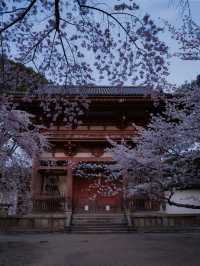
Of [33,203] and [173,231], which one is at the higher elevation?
[33,203]

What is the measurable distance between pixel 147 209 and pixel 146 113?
5.02 m

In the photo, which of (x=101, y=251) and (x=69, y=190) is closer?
(x=101, y=251)

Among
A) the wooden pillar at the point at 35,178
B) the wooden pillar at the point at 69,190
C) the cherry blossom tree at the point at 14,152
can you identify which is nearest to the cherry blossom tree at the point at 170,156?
the cherry blossom tree at the point at 14,152

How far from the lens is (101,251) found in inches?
402

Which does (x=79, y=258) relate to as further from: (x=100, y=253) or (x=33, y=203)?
(x=33, y=203)

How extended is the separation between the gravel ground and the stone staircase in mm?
1571

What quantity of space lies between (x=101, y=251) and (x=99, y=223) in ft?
19.3

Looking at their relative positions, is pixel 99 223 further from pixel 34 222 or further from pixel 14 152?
pixel 14 152

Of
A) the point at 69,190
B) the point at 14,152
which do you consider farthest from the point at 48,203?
the point at 14,152

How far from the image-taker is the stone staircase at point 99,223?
15281mm

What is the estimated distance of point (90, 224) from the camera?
16.0 metres

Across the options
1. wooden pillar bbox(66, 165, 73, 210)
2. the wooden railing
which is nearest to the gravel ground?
wooden pillar bbox(66, 165, 73, 210)

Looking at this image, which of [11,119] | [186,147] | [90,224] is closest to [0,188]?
[11,119]

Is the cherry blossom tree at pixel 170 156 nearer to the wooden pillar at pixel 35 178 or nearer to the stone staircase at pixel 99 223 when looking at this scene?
the stone staircase at pixel 99 223
